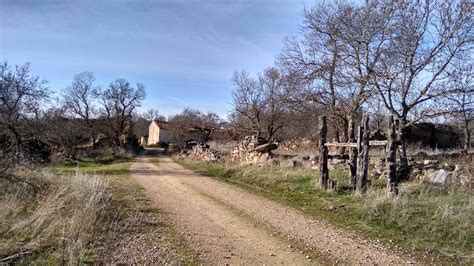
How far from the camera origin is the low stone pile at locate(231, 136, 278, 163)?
65.0 feet

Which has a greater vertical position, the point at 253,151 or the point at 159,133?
the point at 159,133

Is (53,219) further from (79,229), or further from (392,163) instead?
(392,163)

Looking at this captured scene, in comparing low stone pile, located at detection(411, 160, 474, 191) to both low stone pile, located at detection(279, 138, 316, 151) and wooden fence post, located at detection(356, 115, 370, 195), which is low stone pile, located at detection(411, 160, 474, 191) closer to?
wooden fence post, located at detection(356, 115, 370, 195)

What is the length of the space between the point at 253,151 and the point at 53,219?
14418 millimetres

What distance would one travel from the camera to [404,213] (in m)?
7.83

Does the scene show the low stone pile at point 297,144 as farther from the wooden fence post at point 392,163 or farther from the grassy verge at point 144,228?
the grassy verge at point 144,228

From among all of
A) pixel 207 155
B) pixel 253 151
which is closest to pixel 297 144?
pixel 207 155

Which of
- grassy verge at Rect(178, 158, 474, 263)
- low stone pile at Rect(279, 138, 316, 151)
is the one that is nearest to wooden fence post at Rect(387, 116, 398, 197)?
grassy verge at Rect(178, 158, 474, 263)

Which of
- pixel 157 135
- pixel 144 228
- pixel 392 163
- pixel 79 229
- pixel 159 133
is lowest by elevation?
pixel 144 228

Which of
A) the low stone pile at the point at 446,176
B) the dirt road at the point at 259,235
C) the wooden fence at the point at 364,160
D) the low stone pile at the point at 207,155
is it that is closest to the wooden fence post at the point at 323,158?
the wooden fence at the point at 364,160

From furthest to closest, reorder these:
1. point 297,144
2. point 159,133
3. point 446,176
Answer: point 159,133 < point 297,144 < point 446,176

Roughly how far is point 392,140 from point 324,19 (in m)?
10.3

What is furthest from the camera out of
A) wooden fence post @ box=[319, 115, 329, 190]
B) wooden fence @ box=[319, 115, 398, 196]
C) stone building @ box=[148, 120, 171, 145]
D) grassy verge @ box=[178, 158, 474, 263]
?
stone building @ box=[148, 120, 171, 145]

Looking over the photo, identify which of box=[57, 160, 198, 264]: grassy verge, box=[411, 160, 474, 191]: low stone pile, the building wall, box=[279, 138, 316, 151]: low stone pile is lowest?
box=[57, 160, 198, 264]: grassy verge
